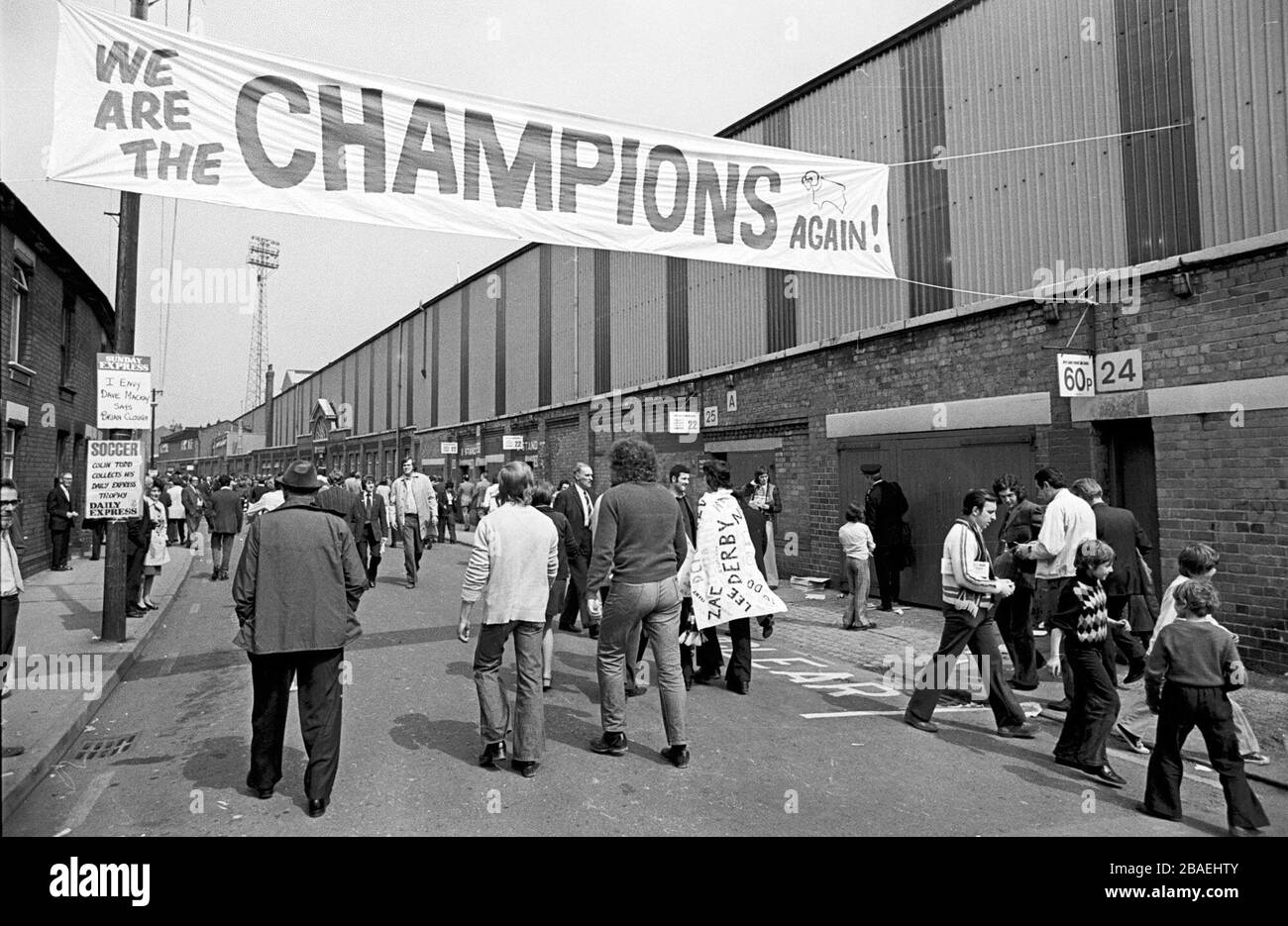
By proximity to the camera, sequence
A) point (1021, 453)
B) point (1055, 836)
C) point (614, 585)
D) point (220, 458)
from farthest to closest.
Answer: point (220, 458)
point (1021, 453)
point (614, 585)
point (1055, 836)

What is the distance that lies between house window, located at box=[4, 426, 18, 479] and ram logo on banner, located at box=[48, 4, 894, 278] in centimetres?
1010

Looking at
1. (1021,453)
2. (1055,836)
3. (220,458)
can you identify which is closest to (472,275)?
(1021,453)

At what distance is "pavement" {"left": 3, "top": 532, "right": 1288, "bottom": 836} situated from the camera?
398 centimetres

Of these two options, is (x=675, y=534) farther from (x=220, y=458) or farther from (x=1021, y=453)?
(x=220, y=458)

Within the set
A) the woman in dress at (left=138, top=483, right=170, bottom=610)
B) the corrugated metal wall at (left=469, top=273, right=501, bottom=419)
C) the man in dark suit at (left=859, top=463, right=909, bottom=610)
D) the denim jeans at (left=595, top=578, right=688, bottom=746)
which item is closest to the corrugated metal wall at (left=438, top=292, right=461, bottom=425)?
the corrugated metal wall at (left=469, top=273, right=501, bottom=419)

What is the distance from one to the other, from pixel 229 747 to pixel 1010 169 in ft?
33.9

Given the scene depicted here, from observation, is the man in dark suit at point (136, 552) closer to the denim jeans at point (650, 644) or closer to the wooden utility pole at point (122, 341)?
the wooden utility pole at point (122, 341)

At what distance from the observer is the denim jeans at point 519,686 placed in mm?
4590

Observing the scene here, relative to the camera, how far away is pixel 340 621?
4188mm

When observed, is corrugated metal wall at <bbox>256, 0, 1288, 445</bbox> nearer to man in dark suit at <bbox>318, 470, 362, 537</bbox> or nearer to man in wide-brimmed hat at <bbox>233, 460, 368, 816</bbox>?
man in dark suit at <bbox>318, 470, 362, 537</bbox>

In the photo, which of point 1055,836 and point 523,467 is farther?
point 523,467

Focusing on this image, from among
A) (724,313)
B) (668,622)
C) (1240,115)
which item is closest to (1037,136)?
(1240,115)

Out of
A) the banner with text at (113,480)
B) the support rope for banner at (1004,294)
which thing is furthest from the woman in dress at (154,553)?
the support rope for banner at (1004,294)

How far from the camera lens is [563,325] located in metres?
23.9
